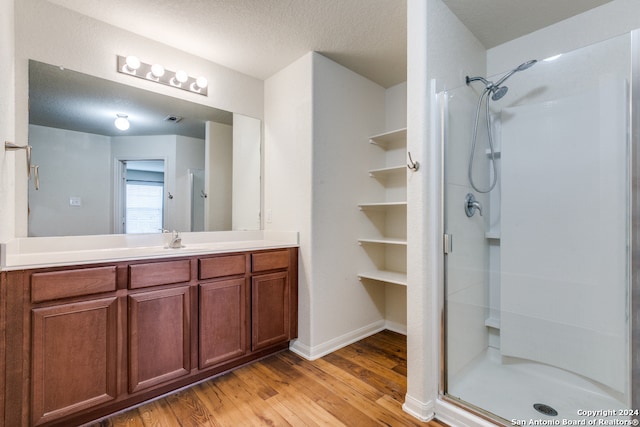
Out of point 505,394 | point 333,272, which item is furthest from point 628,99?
point 333,272

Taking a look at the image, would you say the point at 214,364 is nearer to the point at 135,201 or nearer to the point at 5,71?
the point at 135,201

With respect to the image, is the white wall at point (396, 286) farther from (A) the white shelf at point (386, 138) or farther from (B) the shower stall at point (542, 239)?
(B) the shower stall at point (542, 239)

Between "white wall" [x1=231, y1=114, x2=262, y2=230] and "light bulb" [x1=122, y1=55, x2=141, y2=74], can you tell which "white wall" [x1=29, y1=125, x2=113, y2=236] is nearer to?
"light bulb" [x1=122, y1=55, x2=141, y2=74]

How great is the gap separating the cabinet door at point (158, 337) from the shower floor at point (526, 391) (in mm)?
1645

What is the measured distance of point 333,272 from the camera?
2.49 meters

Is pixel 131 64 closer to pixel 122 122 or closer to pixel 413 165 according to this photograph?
pixel 122 122

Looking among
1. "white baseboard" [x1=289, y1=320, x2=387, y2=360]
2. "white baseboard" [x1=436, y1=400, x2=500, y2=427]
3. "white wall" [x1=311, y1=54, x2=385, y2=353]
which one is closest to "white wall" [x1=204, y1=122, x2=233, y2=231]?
"white wall" [x1=311, y1=54, x2=385, y2=353]

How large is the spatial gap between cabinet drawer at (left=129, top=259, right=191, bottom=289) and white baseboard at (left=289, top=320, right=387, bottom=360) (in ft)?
3.61

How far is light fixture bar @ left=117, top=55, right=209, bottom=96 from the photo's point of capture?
203 cm

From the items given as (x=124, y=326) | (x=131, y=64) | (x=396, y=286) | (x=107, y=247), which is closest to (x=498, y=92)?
(x=396, y=286)

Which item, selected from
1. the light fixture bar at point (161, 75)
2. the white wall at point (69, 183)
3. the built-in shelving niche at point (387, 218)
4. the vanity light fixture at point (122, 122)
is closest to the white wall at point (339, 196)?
the built-in shelving niche at point (387, 218)

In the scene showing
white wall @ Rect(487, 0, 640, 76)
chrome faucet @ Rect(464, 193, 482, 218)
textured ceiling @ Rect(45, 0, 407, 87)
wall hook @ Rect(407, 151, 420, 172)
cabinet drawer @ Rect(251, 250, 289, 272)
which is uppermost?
textured ceiling @ Rect(45, 0, 407, 87)

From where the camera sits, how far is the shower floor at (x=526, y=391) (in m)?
1.52

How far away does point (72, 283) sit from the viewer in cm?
148
